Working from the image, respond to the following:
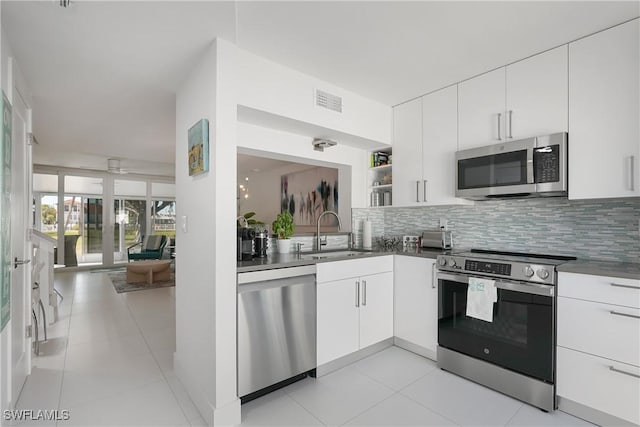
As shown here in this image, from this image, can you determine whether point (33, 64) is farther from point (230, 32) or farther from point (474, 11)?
point (474, 11)

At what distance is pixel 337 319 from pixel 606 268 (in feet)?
5.84

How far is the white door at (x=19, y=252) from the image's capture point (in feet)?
6.88

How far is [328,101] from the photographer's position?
269 centimetres

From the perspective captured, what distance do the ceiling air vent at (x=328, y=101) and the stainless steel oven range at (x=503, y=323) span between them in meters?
1.55

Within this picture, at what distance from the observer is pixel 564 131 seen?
218cm

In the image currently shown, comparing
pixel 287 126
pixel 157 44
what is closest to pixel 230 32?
pixel 157 44

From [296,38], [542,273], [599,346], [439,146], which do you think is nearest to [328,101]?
[296,38]

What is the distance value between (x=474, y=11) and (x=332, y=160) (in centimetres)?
179

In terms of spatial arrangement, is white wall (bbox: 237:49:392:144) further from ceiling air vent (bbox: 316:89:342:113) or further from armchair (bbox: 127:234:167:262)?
armchair (bbox: 127:234:167:262)

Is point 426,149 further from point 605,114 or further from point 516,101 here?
point 605,114

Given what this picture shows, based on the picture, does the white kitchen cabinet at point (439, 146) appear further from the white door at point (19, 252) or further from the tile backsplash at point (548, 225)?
the white door at point (19, 252)

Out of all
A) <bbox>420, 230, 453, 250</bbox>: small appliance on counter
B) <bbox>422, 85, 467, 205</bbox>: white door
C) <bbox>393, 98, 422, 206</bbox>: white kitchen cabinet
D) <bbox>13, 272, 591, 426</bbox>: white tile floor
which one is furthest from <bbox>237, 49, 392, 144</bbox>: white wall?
<bbox>13, 272, 591, 426</bbox>: white tile floor

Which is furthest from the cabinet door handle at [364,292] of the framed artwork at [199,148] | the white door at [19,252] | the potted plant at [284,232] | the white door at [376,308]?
the white door at [19,252]

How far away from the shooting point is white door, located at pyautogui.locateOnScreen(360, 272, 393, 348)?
274cm
